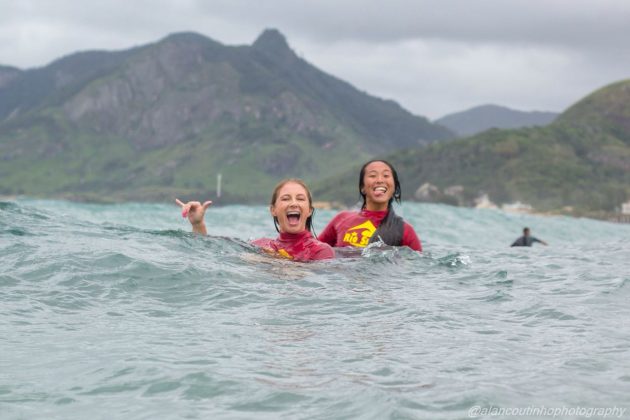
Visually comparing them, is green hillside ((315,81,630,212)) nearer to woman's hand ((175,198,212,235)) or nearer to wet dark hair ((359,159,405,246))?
wet dark hair ((359,159,405,246))

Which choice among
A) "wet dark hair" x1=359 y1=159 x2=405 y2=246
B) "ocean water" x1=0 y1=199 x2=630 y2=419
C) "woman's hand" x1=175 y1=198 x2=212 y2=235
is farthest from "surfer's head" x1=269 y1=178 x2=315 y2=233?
"wet dark hair" x1=359 y1=159 x2=405 y2=246

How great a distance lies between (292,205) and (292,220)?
310mm

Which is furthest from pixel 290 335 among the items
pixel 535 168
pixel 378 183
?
pixel 535 168

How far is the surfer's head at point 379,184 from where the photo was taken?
1322cm

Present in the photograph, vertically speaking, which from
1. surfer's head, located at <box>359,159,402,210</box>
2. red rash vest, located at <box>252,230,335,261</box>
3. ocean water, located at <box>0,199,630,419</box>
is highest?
surfer's head, located at <box>359,159,402,210</box>

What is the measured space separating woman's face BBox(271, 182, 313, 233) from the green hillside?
130 meters

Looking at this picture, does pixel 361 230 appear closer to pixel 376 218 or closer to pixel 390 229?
pixel 376 218

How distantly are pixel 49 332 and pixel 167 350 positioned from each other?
1.41 meters

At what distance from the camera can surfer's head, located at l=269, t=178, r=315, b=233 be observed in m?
11.2

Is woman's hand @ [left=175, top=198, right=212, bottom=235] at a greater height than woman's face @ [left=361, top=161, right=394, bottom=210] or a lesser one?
lesser

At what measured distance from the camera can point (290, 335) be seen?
24.8 feet

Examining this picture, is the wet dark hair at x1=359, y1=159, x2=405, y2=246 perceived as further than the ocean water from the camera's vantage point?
Yes

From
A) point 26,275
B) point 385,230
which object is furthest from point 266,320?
point 385,230

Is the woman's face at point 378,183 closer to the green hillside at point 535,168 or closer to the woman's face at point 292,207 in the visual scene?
the woman's face at point 292,207
